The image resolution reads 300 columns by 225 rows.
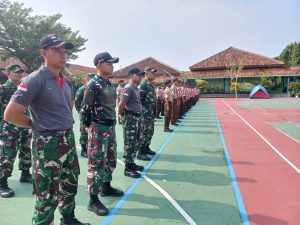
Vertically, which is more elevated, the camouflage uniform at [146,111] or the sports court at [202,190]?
the camouflage uniform at [146,111]

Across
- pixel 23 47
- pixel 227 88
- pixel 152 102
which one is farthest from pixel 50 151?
pixel 227 88

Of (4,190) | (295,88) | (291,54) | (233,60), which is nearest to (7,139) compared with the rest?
(4,190)

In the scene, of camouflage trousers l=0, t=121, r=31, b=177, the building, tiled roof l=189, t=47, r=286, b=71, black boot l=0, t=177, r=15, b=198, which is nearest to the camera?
black boot l=0, t=177, r=15, b=198

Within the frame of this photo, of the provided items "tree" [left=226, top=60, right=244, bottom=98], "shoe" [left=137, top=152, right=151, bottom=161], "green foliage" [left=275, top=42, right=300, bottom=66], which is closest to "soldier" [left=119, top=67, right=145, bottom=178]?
"shoe" [left=137, top=152, right=151, bottom=161]

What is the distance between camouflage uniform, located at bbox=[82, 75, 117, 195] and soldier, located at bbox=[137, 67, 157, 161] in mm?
2533

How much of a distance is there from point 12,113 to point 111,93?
1.52 metres

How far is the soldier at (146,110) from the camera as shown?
6.41 metres

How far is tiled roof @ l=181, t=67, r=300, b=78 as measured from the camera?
41.7m

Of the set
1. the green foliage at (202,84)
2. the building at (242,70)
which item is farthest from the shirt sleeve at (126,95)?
the building at (242,70)

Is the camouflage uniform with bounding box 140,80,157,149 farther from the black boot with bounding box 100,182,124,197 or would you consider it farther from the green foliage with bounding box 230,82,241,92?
the green foliage with bounding box 230,82,241,92

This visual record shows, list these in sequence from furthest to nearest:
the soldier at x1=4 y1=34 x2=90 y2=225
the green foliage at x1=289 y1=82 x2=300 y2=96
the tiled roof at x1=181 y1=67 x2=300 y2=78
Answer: the tiled roof at x1=181 y1=67 x2=300 y2=78, the green foliage at x1=289 y1=82 x2=300 y2=96, the soldier at x1=4 y1=34 x2=90 y2=225

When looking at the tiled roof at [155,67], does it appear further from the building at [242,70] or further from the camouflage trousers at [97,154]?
the camouflage trousers at [97,154]

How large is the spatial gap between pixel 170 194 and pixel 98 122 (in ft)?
5.29

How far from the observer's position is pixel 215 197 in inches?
169
